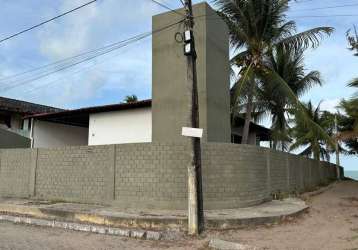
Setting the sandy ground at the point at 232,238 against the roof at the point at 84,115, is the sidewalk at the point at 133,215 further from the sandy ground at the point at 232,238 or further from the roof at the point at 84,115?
the roof at the point at 84,115

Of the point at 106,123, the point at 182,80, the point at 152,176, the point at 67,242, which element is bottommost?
the point at 67,242

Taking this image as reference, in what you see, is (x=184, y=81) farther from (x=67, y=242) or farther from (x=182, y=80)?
(x=67, y=242)

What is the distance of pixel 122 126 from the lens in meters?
19.1

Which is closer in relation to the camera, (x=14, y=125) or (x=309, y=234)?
(x=309, y=234)

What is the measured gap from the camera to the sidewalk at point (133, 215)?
10.5 metres

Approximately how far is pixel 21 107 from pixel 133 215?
57.5 feet

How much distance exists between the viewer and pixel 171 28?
15.7m

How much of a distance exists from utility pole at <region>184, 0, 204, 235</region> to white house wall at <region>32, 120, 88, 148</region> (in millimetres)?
15314

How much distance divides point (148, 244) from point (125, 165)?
13.3ft

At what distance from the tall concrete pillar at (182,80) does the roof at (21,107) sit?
12084 mm

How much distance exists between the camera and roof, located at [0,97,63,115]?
79.8 ft

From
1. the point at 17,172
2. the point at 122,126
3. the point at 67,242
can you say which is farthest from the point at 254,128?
the point at 67,242

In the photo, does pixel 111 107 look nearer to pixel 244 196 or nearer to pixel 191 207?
pixel 244 196

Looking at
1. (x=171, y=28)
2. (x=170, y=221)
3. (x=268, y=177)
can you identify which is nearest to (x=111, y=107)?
(x=171, y=28)
